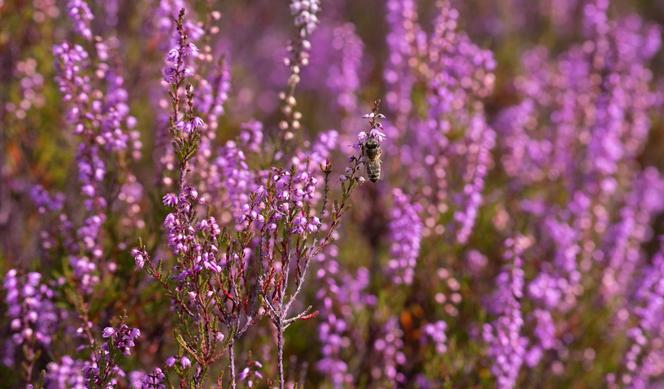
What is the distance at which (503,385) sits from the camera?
167 inches

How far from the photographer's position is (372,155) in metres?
3.18

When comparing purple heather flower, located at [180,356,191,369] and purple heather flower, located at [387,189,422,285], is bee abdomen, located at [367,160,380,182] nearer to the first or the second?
purple heather flower, located at [387,189,422,285]

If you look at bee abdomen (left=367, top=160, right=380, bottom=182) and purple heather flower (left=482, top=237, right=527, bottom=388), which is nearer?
bee abdomen (left=367, top=160, right=380, bottom=182)

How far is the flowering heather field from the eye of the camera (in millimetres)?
2939

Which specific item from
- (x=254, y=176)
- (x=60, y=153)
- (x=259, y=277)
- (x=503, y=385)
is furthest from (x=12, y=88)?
(x=503, y=385)

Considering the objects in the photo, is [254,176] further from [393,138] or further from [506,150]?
[506,150]

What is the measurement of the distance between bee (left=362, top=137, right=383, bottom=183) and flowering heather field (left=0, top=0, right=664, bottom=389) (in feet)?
0.05

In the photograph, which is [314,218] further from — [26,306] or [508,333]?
[508,333]

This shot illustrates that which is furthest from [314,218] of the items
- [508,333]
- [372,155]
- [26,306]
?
[508,333]

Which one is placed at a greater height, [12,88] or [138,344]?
[12,88]

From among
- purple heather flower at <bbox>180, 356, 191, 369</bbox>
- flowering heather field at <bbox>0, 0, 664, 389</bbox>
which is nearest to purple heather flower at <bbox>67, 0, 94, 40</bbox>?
flowering heather field at <bbox>0, 0, 664, 389</bbox>

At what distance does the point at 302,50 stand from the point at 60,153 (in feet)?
9.00

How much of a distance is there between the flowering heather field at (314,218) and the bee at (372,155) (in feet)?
0.05

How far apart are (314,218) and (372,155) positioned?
48cm
